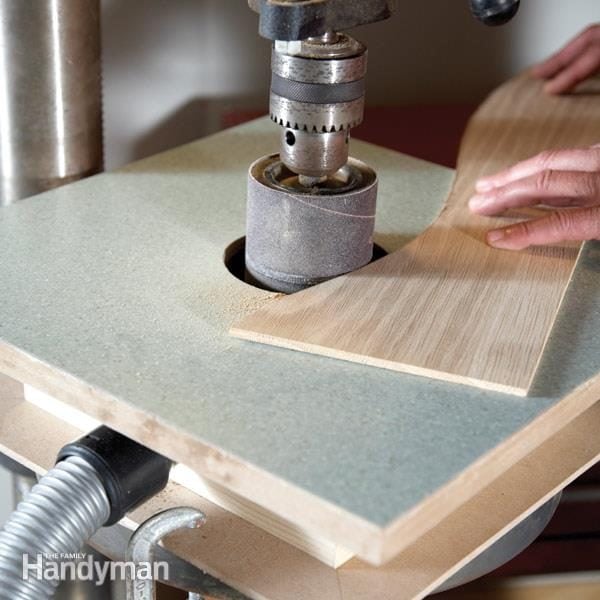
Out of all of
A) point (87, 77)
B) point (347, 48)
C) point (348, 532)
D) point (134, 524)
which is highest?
point (347, 48)

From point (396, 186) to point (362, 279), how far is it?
0.24m

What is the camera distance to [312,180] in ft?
2.94

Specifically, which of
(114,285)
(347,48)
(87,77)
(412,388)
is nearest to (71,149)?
(87,77)

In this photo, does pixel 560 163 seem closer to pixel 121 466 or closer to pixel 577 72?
pixel 577 72

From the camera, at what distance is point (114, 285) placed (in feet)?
2.86

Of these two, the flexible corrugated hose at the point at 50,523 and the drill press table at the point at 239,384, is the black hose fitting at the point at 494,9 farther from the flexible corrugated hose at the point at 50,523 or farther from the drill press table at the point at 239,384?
the flexible corrugated hose at the point at 50,523

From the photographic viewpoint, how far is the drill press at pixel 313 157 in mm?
771

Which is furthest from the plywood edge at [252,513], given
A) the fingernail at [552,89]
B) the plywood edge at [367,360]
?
the fingernail at [552,89]

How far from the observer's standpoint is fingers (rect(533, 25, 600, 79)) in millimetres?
1282

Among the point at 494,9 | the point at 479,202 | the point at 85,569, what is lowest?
the point at 85,569

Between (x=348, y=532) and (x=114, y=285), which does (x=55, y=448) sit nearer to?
(x=114, y=285)

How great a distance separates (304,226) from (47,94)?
363 millimetres

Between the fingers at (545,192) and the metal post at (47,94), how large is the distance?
416 mm

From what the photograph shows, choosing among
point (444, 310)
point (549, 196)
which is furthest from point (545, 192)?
point (444, 310)
